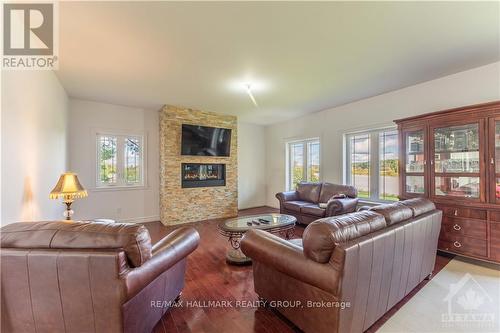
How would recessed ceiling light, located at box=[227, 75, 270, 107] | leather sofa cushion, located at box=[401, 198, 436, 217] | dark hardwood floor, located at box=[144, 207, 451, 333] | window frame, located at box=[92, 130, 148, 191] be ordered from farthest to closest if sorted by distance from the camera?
window frame, located at box=[92, 130, 148, 191]
recessed ceiling light, located at box=[227, 75, 270, 107]
leather sofa cushion, located at box=[401, 198, 436, 217]
dark hardwood floor, located at box=[144, 207, 451, 333]

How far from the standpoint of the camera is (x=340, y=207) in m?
4.06

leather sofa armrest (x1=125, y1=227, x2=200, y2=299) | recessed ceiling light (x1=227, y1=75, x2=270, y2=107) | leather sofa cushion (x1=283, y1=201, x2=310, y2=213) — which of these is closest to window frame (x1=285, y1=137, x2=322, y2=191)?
leather sofa cushion (x1=283, y1=201, x2=310, y2=213)

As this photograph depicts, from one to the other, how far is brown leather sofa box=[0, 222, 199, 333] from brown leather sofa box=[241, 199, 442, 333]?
100 centimetres

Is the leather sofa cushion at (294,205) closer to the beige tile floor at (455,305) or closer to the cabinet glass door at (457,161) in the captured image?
the cabinet glass door at (457,161)

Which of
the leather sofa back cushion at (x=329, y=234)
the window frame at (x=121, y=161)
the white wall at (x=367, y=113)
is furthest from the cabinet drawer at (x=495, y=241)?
the window frame at (x=121, y=161)

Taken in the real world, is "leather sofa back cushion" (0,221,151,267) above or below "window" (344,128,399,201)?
below

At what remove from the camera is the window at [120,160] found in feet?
16.2

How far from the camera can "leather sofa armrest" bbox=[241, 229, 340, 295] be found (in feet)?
4.59

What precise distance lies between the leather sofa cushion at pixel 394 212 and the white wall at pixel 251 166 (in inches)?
201

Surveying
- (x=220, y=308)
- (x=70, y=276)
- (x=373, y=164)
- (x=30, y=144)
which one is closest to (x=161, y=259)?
(x=70, y=276)

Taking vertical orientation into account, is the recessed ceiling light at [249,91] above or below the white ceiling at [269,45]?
above

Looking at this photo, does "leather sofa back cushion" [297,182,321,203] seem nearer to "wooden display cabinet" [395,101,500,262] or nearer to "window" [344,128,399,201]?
"window" [344,128,399,201]

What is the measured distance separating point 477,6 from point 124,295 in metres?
3.61

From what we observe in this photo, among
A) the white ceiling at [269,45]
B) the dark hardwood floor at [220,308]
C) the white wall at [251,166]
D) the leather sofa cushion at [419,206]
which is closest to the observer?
the dark hardwood floor at [220,308]
